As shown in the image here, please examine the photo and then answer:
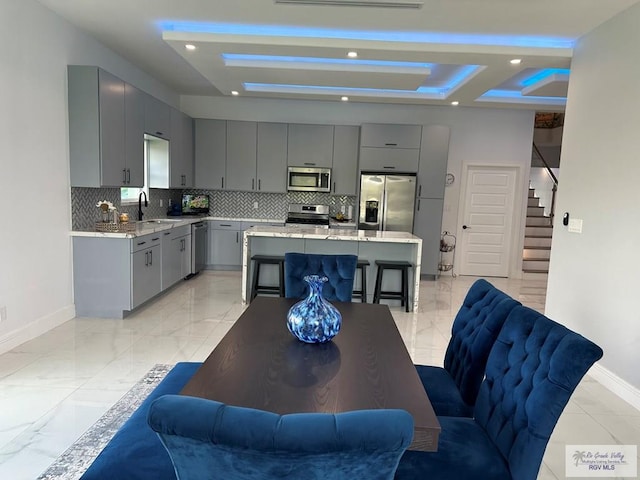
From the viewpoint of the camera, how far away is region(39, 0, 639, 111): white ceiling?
3.44 m

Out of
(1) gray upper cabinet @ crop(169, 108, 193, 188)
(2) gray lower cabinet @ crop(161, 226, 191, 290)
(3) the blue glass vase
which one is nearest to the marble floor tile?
(2) gray lower cabinet @ crop(161, 226, 191, 290)

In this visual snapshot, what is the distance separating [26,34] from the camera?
339 cm

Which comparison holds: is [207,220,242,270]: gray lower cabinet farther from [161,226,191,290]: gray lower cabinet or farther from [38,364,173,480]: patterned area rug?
[38,364,173,480]: patterned area rug

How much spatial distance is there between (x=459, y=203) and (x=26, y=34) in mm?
6085

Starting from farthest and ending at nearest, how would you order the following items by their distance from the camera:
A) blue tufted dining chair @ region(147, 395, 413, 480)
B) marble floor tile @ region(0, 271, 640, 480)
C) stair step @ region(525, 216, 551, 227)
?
stair step @ region(525, 216, 551, 227), marble floor tile @ region(0, 271, 640, 480), blue tufted dining chair @ region(147, 395, 413, 480)

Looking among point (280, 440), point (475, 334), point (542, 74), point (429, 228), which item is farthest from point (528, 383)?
point (429, 228)

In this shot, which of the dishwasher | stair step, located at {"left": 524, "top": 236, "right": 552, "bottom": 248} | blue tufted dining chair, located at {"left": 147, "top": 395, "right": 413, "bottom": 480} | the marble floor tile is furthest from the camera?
stair step, located at {"left": 524, "top": 236, "right": 552, "bottom": 248}

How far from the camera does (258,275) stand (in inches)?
189

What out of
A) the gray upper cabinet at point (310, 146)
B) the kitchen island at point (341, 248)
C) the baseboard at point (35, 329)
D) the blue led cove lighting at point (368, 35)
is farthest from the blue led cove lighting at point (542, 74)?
the baseboard at point (35, 329)

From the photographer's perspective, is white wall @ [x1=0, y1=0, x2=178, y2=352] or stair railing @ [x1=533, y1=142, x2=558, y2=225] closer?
white wall @ [x1=0, y1=0, x2=178, y2=352]

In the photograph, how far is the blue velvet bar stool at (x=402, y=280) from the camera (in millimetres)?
4738

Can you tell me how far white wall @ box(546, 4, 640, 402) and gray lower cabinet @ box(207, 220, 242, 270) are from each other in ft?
14.8

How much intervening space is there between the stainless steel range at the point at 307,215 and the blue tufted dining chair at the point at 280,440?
5.94 m

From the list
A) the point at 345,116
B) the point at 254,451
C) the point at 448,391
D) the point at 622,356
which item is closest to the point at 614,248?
the point at 622,356
